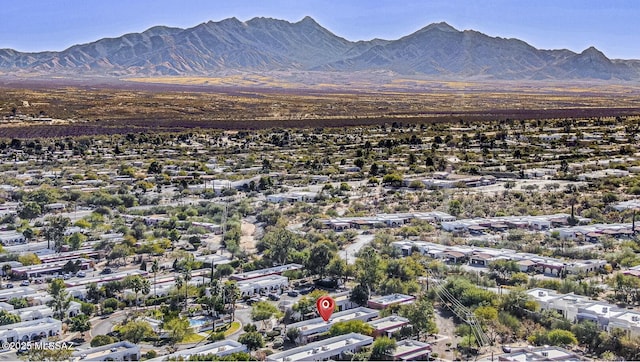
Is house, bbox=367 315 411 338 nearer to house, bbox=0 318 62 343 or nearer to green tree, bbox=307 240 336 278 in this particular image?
green tree, bbox=307 240 336 278

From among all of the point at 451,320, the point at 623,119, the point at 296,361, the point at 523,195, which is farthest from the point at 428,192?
the point at 623,119

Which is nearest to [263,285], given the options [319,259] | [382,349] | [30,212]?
[319,259]

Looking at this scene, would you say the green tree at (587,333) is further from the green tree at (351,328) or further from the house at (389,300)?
the green tree at (351,328)

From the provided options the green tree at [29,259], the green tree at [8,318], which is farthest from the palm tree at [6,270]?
the green tree at [8,318]

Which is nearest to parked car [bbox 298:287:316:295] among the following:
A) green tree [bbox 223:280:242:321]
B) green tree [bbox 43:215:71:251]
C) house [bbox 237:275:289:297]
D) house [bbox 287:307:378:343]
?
house [bbox 237:275:289:297]

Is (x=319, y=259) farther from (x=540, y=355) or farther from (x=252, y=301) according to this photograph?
(x=540, y=355)

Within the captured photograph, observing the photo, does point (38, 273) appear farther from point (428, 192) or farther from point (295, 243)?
point (428, 192)
